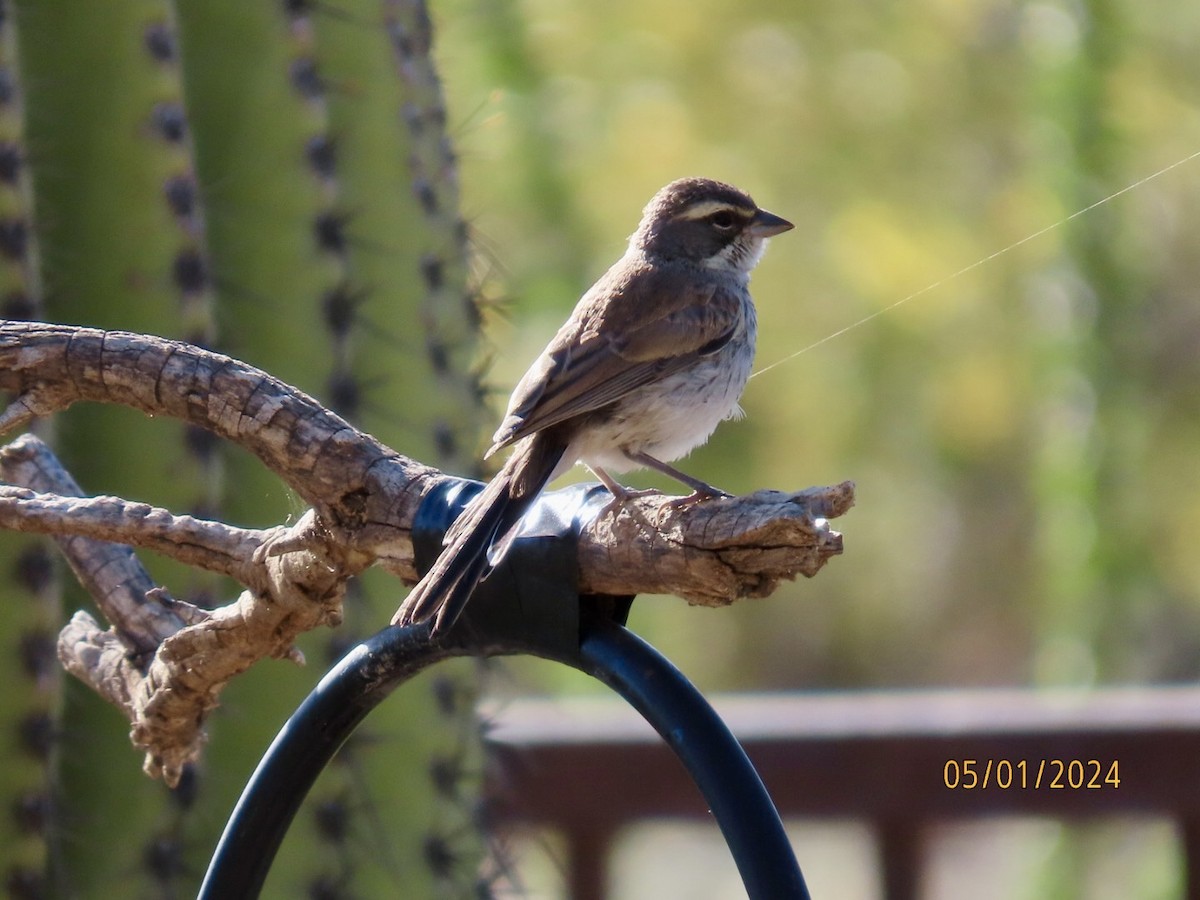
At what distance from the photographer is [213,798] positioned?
2.61 meters

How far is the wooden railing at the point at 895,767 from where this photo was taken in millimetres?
3502

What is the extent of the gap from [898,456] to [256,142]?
5.51 metres

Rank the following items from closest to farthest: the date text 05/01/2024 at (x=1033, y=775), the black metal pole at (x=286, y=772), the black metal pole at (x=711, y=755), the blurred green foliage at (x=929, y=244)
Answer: the black metal pole at (x=711, y=755), the black metal pole at (x=286, y=772), the date text 05/01/2024 at (x=1033, y=775), the blurred green foliage at (x=929, y=244)

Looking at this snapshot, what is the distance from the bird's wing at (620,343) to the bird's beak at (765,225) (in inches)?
8.1

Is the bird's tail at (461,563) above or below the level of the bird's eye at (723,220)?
below

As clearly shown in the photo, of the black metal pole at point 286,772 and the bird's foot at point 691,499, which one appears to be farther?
the black metal pole at point 286,772

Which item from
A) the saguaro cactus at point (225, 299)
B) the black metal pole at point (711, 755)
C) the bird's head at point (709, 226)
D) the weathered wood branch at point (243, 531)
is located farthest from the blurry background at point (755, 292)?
the black metal pole at point (711, 755)

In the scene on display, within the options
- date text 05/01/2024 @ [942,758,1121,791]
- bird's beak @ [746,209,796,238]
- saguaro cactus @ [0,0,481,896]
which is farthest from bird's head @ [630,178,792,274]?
date text 05/01/2024 @ [942,758,1121,791]

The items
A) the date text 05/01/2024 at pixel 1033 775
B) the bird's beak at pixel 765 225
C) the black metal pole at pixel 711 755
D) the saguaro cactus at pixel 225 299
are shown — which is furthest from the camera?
the date text 05/01/2024 at pixel 1033 775

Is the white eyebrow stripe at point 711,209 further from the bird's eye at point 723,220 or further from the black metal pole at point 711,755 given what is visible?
the black metal pole at point 711,755

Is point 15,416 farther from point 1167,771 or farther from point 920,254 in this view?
point 920,254

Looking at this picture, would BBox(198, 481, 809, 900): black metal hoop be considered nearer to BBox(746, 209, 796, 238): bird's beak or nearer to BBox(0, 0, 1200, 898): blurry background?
BBox(0, 0, 1200, 898): blurry background

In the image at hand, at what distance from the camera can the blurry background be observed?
2613 millimetres

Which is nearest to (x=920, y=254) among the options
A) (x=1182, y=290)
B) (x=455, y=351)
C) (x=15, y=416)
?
(x=1182, y=290)
